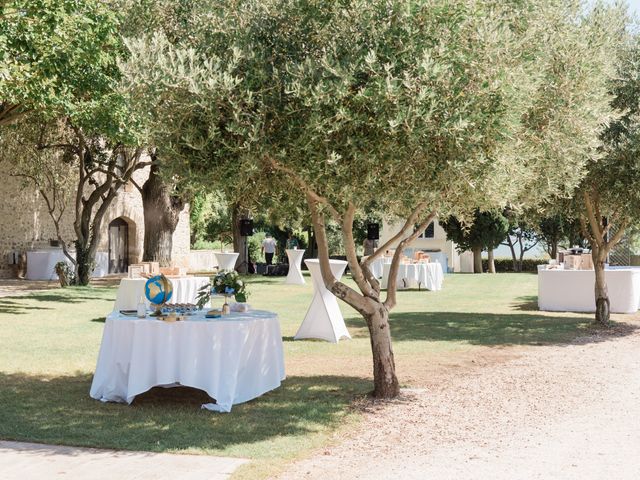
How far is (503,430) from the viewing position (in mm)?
6957

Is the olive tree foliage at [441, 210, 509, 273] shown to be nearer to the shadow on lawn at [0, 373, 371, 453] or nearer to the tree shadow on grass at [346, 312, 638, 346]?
the tree shadow on grass at [346, 312, 638, 346]

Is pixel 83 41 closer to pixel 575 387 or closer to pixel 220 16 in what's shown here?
pixel 220 16

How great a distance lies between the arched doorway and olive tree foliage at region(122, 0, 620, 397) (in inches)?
959

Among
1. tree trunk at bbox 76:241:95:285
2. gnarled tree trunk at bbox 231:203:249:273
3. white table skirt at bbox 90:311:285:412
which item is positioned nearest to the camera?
white table skirt at bbox 90:311:285:412

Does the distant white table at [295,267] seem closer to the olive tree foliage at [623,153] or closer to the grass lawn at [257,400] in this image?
the grass lawn at [257,400]

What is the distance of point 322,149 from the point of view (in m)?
6.72

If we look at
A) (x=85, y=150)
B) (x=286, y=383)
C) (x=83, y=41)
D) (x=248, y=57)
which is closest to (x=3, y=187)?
(x=85, y=150)

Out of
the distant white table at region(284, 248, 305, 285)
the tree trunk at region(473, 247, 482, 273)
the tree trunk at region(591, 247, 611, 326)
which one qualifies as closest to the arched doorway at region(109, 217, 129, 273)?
the distant white table at region(284, 248, 305, 285)

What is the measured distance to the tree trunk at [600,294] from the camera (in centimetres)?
1514

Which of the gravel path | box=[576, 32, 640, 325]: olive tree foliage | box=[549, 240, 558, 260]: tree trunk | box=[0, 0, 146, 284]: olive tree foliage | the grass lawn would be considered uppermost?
box=[0, 0, 146, 284]: olive tree foliage

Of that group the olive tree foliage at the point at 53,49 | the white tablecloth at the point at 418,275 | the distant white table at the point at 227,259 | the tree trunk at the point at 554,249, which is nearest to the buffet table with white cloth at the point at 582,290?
the white tablecloth at the point at 418,275

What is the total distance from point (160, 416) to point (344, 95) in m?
3.40

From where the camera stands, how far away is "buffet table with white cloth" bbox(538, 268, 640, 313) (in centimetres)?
1728

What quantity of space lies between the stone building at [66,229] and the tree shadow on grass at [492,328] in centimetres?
1402
